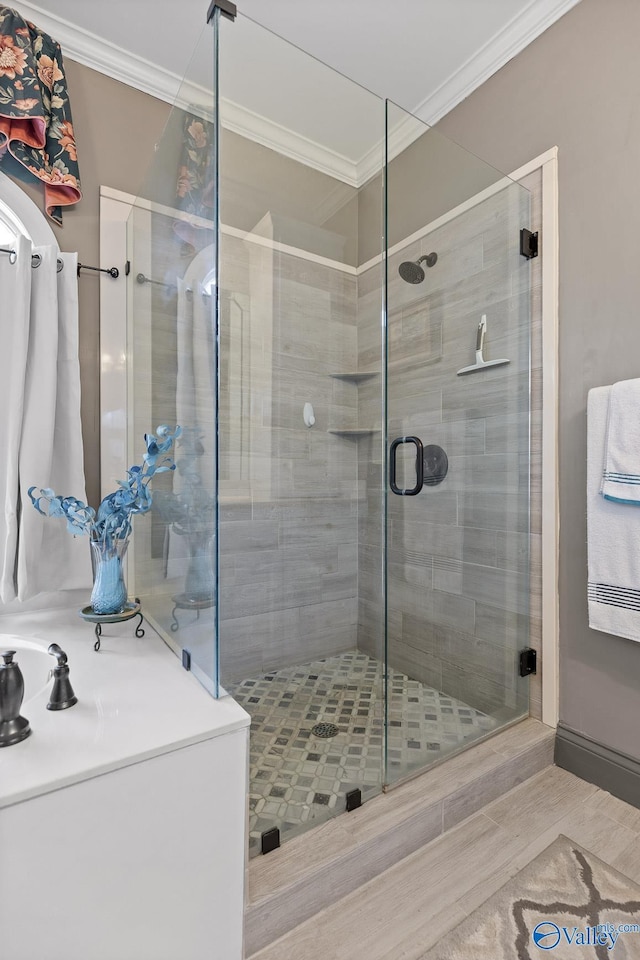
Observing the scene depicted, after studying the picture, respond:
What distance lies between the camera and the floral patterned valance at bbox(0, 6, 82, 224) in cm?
160

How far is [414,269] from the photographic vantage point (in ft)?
5.96

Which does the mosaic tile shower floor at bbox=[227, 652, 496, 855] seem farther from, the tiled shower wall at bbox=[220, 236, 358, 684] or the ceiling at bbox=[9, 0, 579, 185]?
the ceiling at bbox=[9, 0, 579, 185]

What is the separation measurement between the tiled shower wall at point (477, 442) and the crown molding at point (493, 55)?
1.80ft

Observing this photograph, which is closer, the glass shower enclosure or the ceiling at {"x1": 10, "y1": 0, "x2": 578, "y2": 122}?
the glass shower enclosure

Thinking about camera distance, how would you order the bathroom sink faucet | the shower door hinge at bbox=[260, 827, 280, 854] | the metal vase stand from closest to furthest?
the bathroom sink faucet < the shower door hinge at bbox=[260, 827, 280, 854] < the metal vase stand

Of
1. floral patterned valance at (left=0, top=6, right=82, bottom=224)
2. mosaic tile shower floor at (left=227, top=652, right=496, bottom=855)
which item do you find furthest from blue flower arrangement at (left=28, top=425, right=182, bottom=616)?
floral patterned valance at (left=0, top=6, right=82, bottom=224)

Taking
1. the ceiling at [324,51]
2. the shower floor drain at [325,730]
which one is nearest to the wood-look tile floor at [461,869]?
the shower floor drain at [325,730]

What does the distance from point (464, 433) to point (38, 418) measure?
144cm

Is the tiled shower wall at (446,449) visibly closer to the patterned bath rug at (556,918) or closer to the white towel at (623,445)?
the white towel at (623,445)

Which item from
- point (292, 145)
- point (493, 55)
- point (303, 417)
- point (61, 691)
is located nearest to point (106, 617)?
point (61, 691)

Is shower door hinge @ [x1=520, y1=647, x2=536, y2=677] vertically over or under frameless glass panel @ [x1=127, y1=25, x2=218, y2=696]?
under

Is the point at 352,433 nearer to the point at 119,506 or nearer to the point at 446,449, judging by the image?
the point at 446,449

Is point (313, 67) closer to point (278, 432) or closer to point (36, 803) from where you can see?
point (278, 432)

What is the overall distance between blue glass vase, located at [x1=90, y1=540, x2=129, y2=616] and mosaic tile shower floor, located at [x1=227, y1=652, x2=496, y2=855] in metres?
0.63
